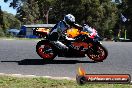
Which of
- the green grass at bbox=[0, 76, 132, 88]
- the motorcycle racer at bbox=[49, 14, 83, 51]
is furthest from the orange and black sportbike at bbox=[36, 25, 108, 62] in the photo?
the green grass at bbox=[0, 76, 132, 88]

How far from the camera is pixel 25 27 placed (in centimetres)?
7719

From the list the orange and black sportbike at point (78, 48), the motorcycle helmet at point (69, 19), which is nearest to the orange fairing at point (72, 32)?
the orange and black sportbike at point (78, 48)

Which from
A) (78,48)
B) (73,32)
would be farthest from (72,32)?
(78,48)

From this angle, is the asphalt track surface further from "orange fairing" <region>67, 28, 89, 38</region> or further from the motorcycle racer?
"orange fairing" <region>67, 28, 89, 38</region>

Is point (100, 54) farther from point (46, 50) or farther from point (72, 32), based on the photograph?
point (46, 50)

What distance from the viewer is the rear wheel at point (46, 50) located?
12641mm

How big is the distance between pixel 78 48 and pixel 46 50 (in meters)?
0.97

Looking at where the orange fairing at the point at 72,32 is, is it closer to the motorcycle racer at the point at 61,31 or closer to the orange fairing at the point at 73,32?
the orange fairing at the point at 73,32

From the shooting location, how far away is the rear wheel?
12641 mm

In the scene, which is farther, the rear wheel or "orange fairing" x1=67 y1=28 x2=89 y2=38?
the rear wheel

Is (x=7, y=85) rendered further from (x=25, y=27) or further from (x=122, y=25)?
(x=122, y=25)

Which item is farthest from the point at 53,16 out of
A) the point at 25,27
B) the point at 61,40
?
the point at 61,40

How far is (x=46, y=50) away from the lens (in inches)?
501

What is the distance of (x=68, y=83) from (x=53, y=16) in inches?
3349
